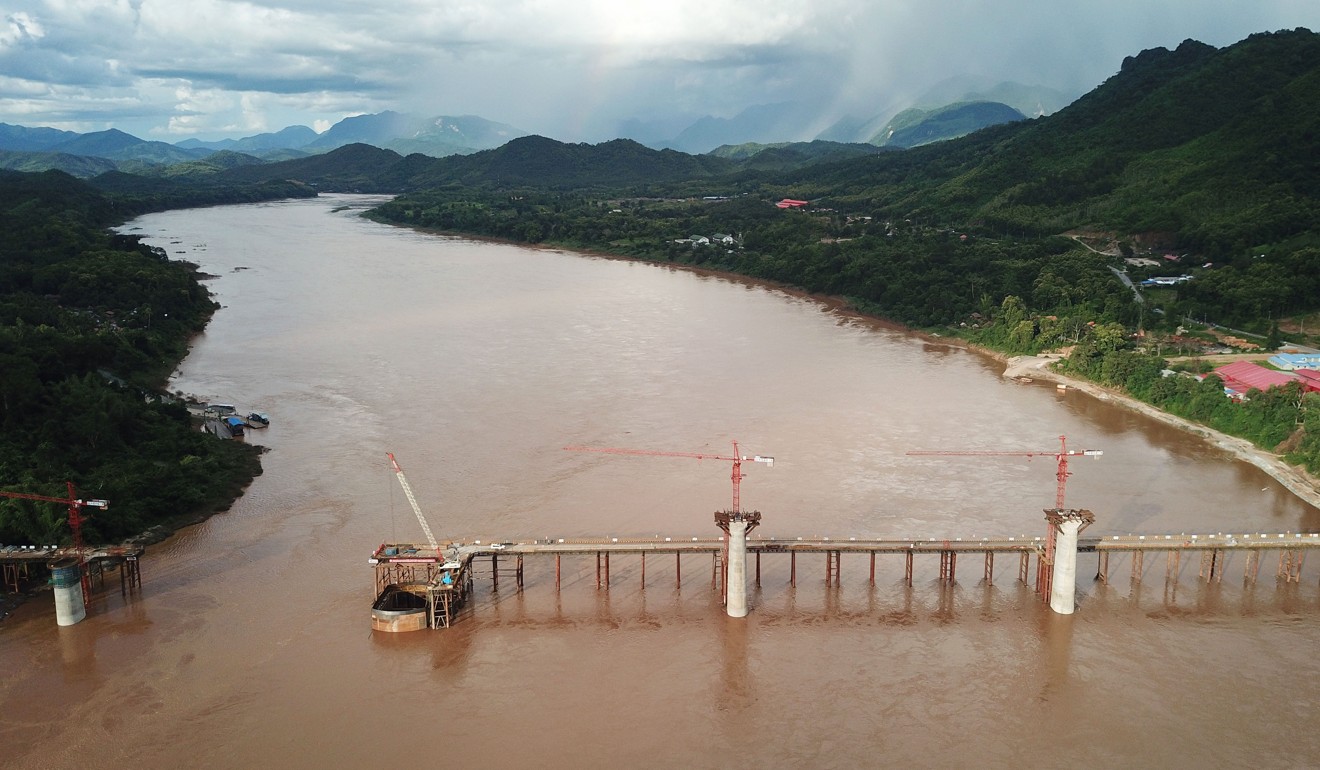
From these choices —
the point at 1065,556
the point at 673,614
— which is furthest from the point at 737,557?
the point at 1065,556

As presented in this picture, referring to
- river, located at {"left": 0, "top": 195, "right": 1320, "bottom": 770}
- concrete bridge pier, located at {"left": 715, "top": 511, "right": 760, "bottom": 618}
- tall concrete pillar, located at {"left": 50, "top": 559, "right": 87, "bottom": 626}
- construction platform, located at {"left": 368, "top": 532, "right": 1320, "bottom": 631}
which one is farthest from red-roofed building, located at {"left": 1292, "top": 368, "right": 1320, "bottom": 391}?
tall concrete pillar, located at {"left": 50, "top": 559, "right": 87, "bottom": 626}

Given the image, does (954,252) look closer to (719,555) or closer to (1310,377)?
(1310,377)

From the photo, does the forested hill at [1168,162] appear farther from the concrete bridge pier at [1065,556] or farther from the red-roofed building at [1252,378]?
the concrete bridge pier at [1065,556]

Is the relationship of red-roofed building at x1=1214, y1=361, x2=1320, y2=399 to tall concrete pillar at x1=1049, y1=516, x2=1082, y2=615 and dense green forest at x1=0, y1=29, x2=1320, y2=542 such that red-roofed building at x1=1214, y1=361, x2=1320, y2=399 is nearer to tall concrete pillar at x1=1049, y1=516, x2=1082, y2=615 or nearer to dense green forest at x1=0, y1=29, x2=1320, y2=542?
dense green forest at x1=0, y1=29, x2=1320, y2=542

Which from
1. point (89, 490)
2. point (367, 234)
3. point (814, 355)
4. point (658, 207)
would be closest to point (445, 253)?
point (367, 234)

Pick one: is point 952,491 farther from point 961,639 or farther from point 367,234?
point 367,234

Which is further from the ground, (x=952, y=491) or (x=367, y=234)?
(x=367, y=234)
